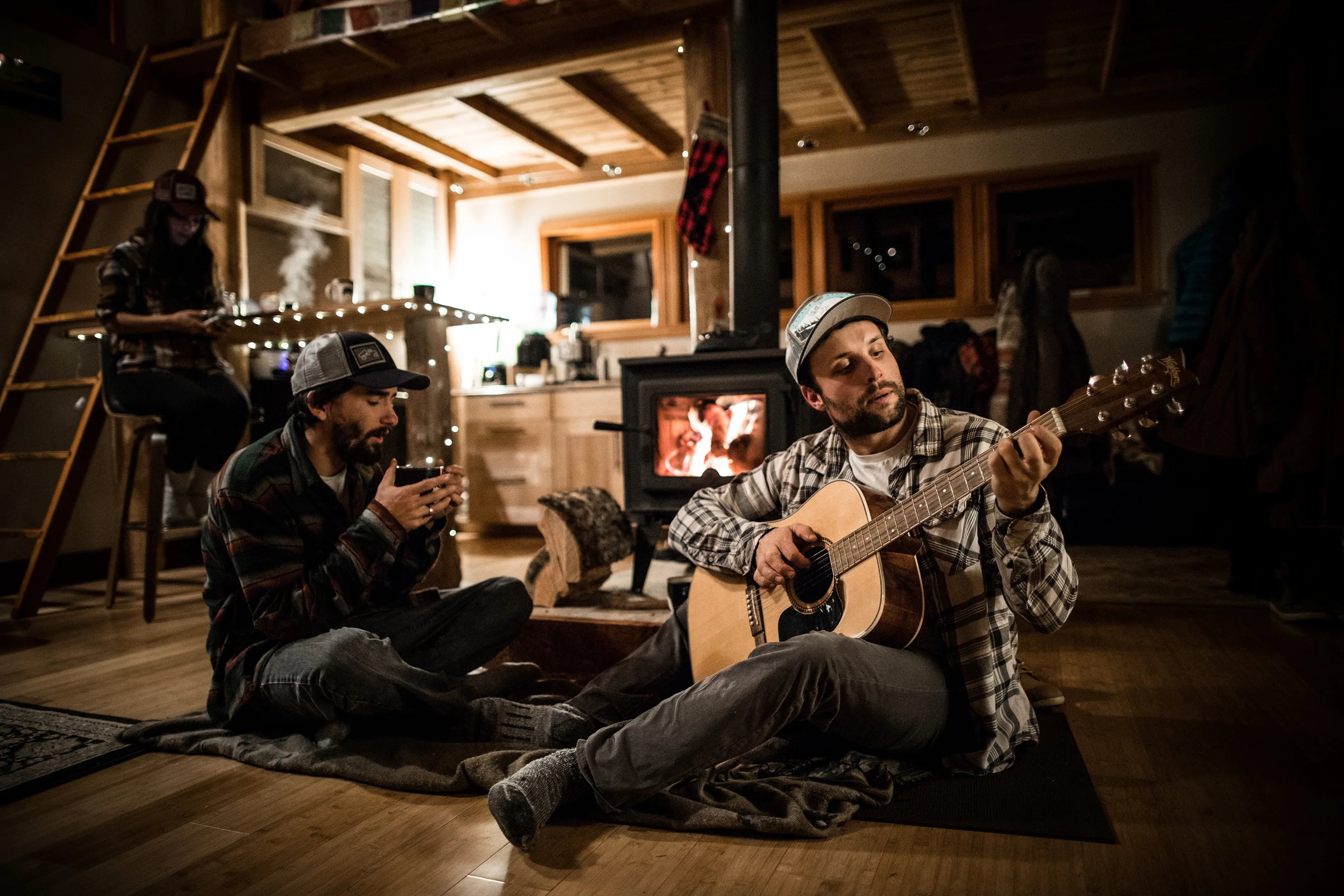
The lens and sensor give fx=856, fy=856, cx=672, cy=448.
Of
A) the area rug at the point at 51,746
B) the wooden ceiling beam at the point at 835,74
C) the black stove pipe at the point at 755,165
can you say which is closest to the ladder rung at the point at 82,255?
the area rug at the point at 51,746

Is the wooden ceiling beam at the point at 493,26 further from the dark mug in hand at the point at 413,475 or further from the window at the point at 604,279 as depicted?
the dark mug in hand at the point at 413,475

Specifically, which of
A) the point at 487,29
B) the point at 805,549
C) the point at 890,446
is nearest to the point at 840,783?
the point at 805,549

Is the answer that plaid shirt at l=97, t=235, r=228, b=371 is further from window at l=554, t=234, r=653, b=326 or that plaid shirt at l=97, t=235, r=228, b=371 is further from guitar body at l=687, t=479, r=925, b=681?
window at l=554, t=234, r=653, b=326

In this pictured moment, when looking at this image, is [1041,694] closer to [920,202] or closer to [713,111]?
[713,111]

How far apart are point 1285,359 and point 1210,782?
2138 mm

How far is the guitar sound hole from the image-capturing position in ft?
5.28

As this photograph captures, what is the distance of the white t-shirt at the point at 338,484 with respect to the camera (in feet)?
6.54

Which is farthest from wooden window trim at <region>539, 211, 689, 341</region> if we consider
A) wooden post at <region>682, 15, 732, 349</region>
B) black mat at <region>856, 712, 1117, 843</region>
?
black mat at <region>856, 712, 1117, 843</region>

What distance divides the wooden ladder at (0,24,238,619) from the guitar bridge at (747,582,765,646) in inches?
115

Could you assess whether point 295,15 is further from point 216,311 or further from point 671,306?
point 671,306

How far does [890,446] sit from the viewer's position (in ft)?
5.67

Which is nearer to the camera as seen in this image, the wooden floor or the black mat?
the wooden floor

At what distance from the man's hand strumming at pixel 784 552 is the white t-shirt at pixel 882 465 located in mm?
151

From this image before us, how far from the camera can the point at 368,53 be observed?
432 centimetres
